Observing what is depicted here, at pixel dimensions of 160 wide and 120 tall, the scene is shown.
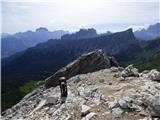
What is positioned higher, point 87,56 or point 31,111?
point 87,56

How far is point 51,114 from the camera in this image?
20.5 m

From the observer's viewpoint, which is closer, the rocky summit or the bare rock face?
the rocky summit

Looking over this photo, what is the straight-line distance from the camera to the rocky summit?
17188mm

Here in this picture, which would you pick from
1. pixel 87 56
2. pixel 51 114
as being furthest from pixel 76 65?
pixel 51 114

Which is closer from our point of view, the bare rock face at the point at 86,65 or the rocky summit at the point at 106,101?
the rocky summit at the point at 106,101

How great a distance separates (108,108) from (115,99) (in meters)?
0.90

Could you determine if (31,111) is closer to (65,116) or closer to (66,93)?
(66,93)

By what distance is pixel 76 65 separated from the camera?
34.3 meters

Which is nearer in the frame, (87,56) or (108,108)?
(108,108)

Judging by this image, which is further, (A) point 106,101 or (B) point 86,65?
(B) point 86,65

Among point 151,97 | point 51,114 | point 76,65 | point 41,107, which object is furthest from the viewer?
point 76,65

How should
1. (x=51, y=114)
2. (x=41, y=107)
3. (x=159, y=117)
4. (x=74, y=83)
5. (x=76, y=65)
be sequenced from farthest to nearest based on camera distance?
(x=76, y=65), (x=74, y=83), (x=41, y=107), (x=51, y=114), (x=159, y=117)

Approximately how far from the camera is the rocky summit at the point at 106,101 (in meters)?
17.2

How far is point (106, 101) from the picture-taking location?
62.0 ft
